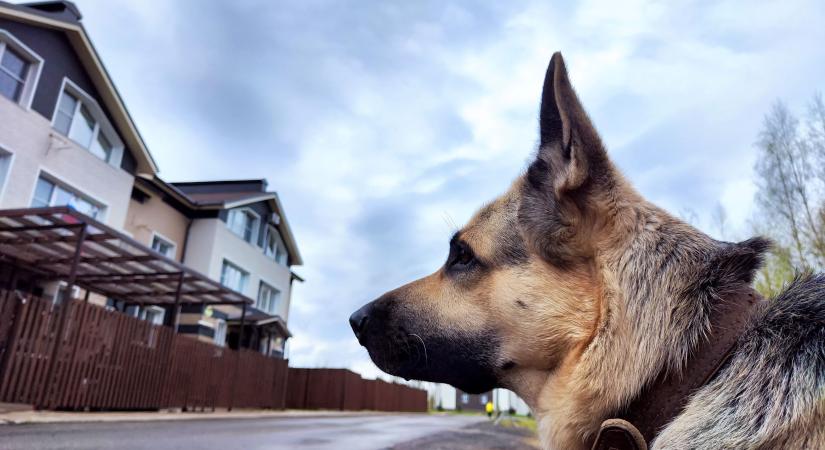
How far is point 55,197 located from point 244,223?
11.0m

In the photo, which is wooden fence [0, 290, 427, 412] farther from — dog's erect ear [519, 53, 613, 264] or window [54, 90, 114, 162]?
dog's erect ear [519, 53, 613, 264]

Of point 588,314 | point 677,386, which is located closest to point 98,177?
point 588,314

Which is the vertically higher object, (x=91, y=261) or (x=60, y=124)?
(x=60, y=124)

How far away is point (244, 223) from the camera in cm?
2636

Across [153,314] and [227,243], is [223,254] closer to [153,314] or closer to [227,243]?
[227,243]

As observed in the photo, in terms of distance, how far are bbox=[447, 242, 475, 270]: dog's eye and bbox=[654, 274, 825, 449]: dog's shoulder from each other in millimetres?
1282

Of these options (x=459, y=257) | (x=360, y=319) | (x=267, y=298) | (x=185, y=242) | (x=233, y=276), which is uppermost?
(x=185, y=242)

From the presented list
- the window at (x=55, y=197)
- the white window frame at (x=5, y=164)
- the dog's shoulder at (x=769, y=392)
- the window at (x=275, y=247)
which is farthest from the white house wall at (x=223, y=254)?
the dog's shoulder at (x=769, y=392)

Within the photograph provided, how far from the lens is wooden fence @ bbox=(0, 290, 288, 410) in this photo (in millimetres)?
10016

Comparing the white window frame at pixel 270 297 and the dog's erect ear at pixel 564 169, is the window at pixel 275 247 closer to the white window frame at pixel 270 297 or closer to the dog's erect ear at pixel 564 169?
the white window frame at pixel 270 297

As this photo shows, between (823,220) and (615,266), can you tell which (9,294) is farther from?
(823,220)

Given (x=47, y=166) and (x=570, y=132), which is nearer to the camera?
(x=570, y=132)

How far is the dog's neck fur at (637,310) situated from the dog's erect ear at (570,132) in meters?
0.17

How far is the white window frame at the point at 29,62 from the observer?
14143 mm
